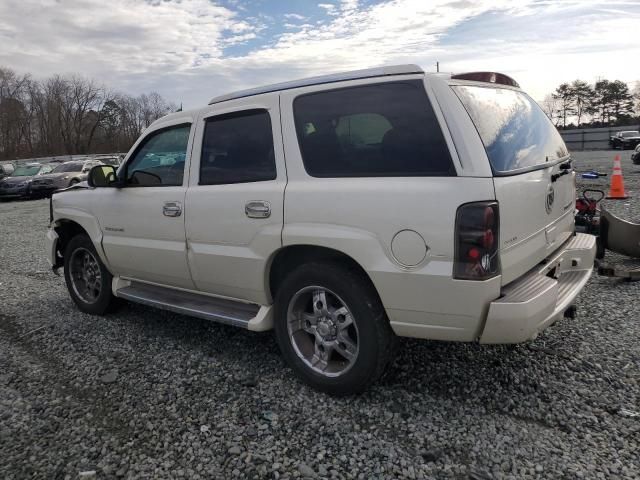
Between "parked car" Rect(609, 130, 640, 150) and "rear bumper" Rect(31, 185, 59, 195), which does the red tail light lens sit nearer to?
"rear bumper" Rect(31, 185, 59, 195)

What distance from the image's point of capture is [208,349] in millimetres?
4113

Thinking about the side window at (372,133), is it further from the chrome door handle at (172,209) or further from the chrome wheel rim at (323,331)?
the chrome door handle at (172,209)

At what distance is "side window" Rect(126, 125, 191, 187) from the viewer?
13.2ft

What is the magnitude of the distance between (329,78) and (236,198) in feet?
3.31

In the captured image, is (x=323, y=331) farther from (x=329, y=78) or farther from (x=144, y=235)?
(x=144, y=235)

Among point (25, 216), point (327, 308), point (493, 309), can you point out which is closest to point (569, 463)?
point (493, 309)

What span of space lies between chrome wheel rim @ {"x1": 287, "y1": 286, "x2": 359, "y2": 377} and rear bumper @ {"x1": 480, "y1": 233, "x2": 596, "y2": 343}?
82 centimetres

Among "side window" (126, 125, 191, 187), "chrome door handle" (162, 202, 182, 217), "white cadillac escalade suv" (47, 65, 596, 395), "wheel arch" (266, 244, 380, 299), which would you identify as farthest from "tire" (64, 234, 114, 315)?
"wheel arch" (266, 244, 380, 299)

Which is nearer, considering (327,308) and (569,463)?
(569,463)

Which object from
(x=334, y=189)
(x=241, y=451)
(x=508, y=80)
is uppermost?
(x=508, y=80)

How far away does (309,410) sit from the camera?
3.11 metres

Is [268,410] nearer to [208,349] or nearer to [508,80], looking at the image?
[208,349]

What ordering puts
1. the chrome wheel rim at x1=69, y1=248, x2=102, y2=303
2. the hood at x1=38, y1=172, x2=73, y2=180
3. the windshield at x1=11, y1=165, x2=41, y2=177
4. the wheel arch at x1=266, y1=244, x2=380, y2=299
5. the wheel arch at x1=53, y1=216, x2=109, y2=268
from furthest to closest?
the windshield at x1=11, y1=165, x2=41, y2=177 < the hood at x1=38, y1=172, x2=73, y2=180 < the chrome wheel rim at x1=69, y1=248, x2=102, y2=303 < the wheel arch at x1=53, y1=216, x2=109, y2=268 < the wheel arch at x1=266, y1=244, x2=380, y2=299

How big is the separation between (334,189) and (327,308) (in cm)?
76
